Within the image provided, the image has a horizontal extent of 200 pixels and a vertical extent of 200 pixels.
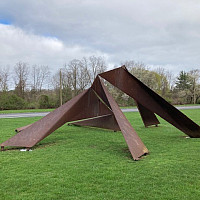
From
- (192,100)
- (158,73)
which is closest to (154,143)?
(192,100)

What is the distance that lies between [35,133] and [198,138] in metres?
6.10

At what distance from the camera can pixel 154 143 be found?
309 inches

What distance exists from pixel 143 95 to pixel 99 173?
14.7ft

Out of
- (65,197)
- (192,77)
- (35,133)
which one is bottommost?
(65,197)

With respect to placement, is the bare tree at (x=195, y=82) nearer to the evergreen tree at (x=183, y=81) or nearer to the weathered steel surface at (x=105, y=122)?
the evergreen tree at (x=183, y=81)

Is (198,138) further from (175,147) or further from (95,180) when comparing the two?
(95,180)

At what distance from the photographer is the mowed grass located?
3.72 m

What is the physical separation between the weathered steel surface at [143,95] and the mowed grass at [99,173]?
114 centimetres

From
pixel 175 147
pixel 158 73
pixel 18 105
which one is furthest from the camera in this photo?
pixel 158 73

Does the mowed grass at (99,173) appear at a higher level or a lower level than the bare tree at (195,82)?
lower

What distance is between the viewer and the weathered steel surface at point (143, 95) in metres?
8.34

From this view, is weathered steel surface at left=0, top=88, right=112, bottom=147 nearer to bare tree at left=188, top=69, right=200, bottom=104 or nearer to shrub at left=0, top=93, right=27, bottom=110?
shrub at left=0, top=93, right=27, bottom=110

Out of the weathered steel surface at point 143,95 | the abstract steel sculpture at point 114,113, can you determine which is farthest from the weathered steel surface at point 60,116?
the weathered steel surface at point 143,95

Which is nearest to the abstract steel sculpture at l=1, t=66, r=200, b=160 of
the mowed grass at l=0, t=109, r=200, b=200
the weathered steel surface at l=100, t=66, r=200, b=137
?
the weathered steel surface at l=100, t=66, r=200, b=137
